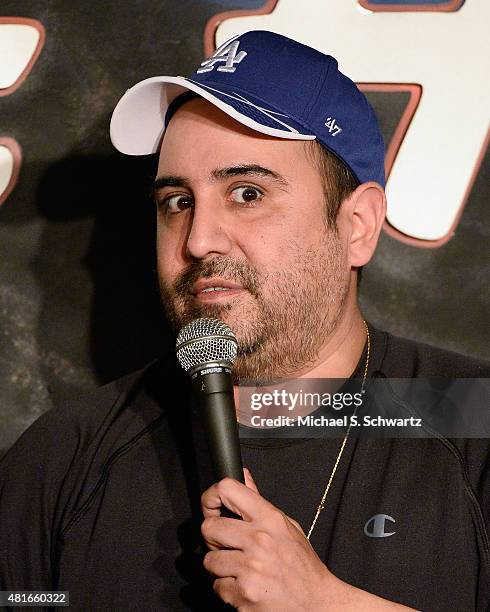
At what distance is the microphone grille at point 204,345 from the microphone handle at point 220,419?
0.9 inches

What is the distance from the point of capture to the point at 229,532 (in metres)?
1.10

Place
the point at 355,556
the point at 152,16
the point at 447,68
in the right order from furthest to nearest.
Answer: the point at 152,16, the point at 447,68, the point at 355,556

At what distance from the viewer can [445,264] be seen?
1916 mm

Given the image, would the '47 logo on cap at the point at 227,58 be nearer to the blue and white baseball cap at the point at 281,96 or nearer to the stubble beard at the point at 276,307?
the blue and white baseball cap at the point at 281,96

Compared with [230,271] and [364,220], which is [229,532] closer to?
[230,271]

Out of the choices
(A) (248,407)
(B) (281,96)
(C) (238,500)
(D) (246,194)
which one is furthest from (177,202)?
(C) (238,500)

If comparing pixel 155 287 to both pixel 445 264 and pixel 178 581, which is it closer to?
pixel 445 264

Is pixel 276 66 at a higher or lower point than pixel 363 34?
lower

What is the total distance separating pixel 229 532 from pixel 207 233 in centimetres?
55

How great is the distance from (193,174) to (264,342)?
30 cm

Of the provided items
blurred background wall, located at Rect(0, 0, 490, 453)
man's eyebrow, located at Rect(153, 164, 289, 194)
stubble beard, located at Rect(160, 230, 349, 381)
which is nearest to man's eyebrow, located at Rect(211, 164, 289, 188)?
man's eyebrow, located at Rect(153, 164, 289, 194)

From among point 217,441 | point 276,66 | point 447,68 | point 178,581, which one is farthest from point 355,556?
point 447,68

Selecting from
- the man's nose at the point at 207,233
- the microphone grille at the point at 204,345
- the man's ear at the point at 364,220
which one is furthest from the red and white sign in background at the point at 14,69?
the microphone grille at the point at 204,345

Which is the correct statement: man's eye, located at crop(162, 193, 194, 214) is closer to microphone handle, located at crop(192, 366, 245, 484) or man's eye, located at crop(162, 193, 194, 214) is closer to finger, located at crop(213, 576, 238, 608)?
microphone handle, located at crop(192, 366, 245, 484)
